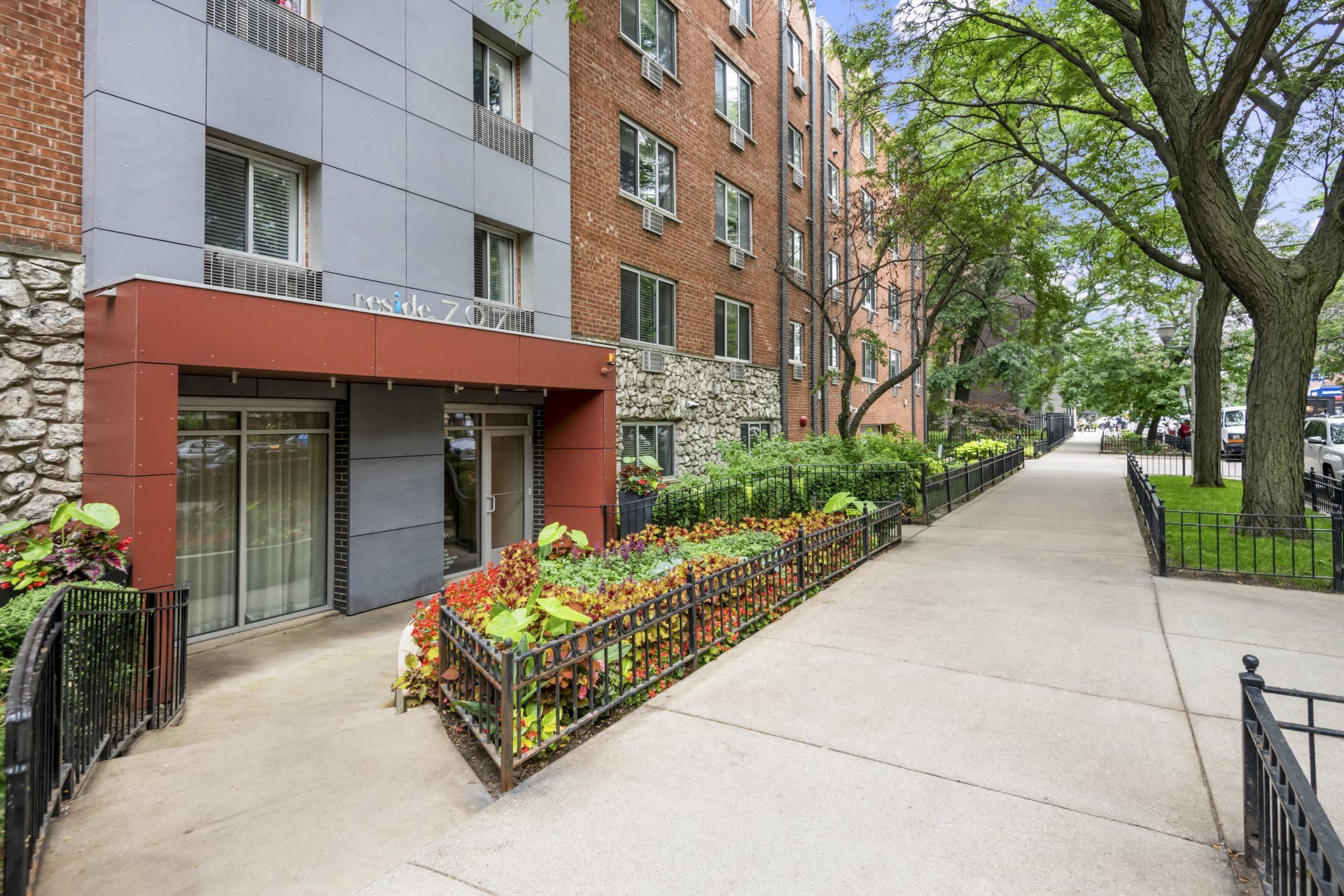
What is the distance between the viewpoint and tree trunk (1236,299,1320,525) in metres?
10.3

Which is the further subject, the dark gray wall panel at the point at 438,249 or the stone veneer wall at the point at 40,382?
the dark gray wall panel at the point at 438,249

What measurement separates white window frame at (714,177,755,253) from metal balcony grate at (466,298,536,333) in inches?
258

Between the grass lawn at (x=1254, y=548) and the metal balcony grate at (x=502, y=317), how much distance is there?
906cm

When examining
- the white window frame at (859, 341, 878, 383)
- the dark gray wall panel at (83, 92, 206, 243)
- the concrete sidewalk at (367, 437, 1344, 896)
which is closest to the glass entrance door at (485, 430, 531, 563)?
the dark gray wall panel at (83, 92, 206, 243)

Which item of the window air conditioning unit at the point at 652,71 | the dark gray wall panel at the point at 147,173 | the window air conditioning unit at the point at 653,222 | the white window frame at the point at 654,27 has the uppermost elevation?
the white window frame at the point at 654,27

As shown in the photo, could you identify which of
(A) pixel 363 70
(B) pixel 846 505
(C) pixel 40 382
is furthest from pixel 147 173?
(B) pixel 846 505

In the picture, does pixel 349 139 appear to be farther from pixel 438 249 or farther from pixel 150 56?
pixel 150 56

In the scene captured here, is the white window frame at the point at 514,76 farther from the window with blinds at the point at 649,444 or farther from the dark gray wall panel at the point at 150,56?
the window with blinds at the point at 649,444

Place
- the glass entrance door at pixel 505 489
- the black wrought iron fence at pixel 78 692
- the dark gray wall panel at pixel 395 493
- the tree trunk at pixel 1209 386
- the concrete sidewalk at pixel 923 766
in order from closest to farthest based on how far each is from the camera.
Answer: the black wrought iron fence at pixel 78 692, the concrete sidewalk at pixel 923 766, the dark gray wall panel at pixel 395 493, the glass entrance door at pixel 505 489, the tree trunk at pixel 1209 386

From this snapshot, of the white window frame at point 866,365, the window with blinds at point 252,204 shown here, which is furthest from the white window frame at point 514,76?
the white window frame at point 866,365

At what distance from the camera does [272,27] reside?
7.68 meters

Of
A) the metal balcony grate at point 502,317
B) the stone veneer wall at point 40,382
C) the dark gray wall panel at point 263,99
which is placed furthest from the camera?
the metal balcony grate at point 502,317

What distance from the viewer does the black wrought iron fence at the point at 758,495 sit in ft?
39.3

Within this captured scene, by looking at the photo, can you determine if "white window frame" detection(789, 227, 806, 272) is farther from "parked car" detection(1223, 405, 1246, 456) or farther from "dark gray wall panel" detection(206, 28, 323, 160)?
"parked car" detection(1223, 405, 1246, 456)
